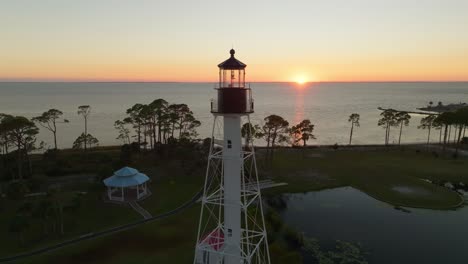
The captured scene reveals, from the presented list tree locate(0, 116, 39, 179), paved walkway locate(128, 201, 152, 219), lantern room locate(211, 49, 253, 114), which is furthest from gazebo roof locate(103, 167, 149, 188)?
lantern room locate(211, 49, 253, 114)

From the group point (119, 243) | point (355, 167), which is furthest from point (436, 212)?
point (119, 243)

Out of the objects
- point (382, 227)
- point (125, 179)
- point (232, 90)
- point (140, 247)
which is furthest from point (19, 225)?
point (382, 227)

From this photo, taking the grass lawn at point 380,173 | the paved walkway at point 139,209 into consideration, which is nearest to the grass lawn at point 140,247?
the paved walkway at point 139,209

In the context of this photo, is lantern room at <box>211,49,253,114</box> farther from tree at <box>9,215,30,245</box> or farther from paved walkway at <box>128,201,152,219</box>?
tree at <box>9,215,30,245</box>

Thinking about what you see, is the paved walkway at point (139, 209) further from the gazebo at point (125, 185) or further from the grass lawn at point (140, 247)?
the grass lawn at point (140, 247)

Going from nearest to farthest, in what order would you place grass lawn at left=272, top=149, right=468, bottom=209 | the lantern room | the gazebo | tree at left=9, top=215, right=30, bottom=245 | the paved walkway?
the lantern room < tree at left=9, top=215, right=30, bottom=245 < the paved walkway < the gazebo < grass lawn at left=272, top=149, right=468, bottom=209

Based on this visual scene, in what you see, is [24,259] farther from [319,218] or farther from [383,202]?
[383,202]
